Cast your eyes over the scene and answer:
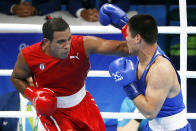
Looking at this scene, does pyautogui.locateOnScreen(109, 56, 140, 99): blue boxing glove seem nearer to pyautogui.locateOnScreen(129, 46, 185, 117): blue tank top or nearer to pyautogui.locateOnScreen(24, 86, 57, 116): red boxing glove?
pyautogui.locateOnScreen(129, 46, 185, 117): blue tank top

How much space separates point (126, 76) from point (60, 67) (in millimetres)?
396

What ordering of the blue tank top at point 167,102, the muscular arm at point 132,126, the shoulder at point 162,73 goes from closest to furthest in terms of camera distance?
the shoulder at point 162,73 → the blue tank top at point 167,102 → the muscular arm at point 132,126

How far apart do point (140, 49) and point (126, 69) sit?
12cm

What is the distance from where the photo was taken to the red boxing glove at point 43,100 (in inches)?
70.1

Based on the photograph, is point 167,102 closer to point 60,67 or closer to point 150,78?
point 150,78

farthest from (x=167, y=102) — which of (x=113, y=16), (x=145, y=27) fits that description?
(x=113, y=16)

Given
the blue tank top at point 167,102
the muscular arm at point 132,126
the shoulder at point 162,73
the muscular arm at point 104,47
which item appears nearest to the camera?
the shoulder at point 162,73

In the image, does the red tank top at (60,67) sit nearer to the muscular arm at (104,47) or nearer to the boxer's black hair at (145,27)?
the muscular arm at (104,47)

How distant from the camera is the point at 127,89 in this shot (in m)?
1.69

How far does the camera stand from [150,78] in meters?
1.65

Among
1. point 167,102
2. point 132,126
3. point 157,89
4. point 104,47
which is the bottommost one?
point 132,126

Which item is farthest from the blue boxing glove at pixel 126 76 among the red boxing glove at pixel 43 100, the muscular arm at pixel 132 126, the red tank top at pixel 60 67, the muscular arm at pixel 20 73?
the muscular arm at pixel 132 126

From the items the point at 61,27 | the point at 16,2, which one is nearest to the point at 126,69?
the point at 61,27

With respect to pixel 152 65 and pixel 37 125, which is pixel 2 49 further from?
pixel 152 65
